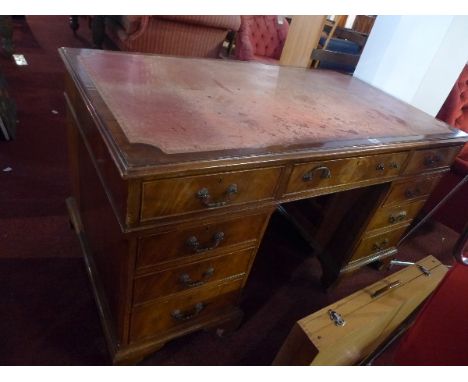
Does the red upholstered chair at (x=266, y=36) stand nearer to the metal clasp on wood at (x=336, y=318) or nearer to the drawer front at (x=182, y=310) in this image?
the drawer front at (x=182, y=310)

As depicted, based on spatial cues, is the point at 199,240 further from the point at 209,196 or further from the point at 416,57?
the point at 416,57

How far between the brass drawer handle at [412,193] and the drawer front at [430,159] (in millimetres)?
109

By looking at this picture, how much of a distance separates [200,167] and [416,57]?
1.43m

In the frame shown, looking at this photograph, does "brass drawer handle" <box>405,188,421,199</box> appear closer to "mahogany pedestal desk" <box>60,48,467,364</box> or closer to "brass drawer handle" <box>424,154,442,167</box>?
"mahogany pedestal desk" <box>60,48,467,364</box>

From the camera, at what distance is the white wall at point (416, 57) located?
157 centimetres

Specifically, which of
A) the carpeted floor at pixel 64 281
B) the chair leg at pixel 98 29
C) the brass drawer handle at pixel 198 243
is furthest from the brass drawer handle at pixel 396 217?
the chair leg at pixel 98 29

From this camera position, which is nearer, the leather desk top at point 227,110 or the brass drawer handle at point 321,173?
the leather desk top at point 227,110

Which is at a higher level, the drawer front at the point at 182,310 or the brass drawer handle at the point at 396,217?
the brass drawer handle at the point at 396,217

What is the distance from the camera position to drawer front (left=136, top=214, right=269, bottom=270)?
87 centimetres

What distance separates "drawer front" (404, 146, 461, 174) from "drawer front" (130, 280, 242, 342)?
80 cm

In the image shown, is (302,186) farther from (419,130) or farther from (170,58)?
(170,58)

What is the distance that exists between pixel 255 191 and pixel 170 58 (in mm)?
682
